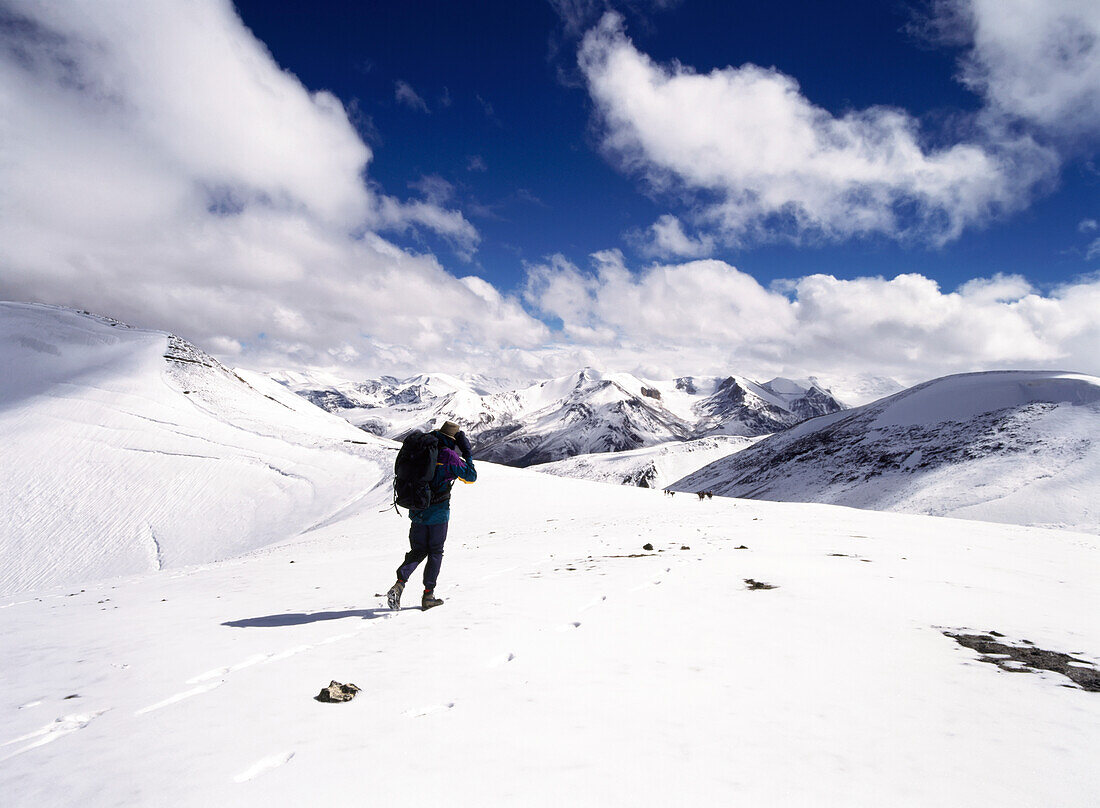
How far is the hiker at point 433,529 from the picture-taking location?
8352 mm

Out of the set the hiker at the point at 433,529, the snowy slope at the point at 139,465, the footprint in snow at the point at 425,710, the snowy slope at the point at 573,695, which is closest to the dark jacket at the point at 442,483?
the hiker at the point at 433,529

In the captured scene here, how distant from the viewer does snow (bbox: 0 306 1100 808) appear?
10.5 ft

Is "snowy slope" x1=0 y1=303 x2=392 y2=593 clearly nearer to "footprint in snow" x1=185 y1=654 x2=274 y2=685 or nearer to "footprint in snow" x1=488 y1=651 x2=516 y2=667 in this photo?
"footprint in snow" x1=185 y1=654 x2=274 y2=685

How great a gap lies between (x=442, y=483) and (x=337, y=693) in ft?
13.8

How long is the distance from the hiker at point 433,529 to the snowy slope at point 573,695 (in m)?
A: 0.46

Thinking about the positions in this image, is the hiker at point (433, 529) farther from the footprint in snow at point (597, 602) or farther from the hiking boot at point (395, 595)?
the footprint in snow at point (597, 602)

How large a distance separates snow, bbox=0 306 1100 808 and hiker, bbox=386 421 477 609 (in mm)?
481

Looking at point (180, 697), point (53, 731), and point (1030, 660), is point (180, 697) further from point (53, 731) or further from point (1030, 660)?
point (1030, 660)

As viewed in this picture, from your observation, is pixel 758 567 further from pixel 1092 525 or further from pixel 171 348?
pixel 171 348

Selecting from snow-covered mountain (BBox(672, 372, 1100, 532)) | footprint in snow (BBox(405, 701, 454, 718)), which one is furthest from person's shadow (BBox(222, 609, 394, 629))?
snow-covered mountain (BBox(672, 372, 1100, 532))

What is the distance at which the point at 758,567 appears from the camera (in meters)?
10.5

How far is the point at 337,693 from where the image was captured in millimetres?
4496

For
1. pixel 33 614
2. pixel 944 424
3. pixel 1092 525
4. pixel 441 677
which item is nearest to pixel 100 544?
pixel 33 614

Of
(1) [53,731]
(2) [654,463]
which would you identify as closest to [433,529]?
(1) [53,731]
